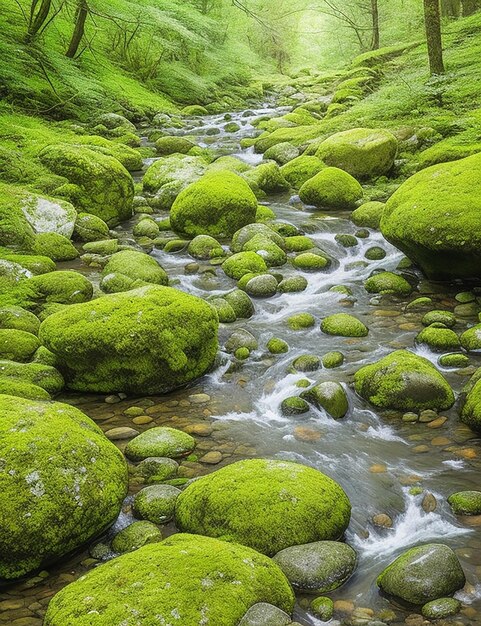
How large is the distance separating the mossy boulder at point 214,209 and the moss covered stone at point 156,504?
6.65 meters

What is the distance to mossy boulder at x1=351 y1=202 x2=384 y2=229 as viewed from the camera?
10281 millimetres

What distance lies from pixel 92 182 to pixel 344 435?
738cm

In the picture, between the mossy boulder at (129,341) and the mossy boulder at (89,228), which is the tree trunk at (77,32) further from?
the mossy boulder at (129,341)

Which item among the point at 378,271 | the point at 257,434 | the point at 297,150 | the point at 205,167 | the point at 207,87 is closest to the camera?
the point at 257,434

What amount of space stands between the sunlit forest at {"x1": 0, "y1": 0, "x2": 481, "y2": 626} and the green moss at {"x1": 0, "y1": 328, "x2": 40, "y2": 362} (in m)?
0.03

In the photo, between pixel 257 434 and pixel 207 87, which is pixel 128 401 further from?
pixel 207 87

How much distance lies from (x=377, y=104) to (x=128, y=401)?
13.8 meters

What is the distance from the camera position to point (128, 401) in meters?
5.67

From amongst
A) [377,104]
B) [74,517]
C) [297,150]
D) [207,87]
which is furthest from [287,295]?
[207,87]

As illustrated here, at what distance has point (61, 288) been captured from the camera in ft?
24.0

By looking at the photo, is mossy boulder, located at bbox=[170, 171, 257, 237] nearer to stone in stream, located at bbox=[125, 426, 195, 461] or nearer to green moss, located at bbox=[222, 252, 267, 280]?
green moss, located at bbox=[222, 252, 267, 280]

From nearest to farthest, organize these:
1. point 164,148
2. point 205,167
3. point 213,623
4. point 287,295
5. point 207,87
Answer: point 213,623 < point 287,295 < point 205,167 < point 164,148 < point 207,87

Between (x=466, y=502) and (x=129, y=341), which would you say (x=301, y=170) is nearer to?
(x=129, y=341)

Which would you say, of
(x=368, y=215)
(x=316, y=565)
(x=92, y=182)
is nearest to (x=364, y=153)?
(x=368, y=215)
